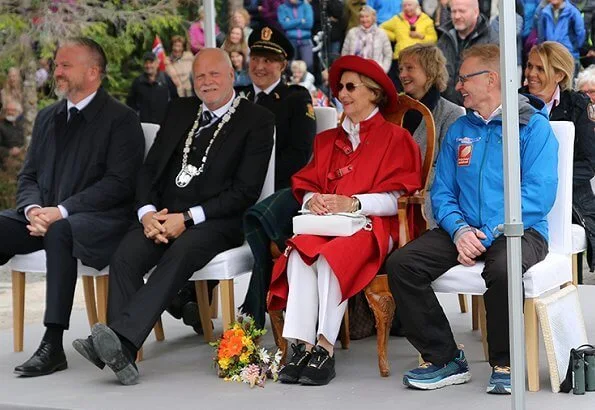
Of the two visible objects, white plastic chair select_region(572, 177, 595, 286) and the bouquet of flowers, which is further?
white plastic chair select_region(572, 177, 595, 286)

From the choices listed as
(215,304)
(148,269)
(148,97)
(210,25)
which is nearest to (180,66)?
(148,97)

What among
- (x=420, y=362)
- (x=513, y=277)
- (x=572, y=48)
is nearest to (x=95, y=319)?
(x=420, y=362)

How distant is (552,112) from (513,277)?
191 centimetres

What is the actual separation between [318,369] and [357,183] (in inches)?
35.7

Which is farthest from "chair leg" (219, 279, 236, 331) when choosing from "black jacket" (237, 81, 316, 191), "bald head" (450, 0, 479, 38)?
"bald head" (450, 0, 479, 38)

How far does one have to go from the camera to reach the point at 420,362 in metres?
5.91

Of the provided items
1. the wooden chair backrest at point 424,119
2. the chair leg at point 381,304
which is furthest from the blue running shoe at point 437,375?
the wooden chair backrest at point 424,119

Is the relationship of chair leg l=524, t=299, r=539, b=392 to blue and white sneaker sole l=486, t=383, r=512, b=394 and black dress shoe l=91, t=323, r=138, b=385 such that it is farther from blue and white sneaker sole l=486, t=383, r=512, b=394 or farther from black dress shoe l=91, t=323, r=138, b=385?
black dress shoe l=91, t=323, r=138, b=385

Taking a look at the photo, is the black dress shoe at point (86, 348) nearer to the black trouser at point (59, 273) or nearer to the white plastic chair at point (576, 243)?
the black trouser at point (59, 273)

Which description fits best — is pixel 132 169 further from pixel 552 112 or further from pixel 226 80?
pixel 552 112

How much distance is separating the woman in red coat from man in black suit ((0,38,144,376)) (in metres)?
0.93

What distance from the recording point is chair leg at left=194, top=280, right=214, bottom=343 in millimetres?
6863

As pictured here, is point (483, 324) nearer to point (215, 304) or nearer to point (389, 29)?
point (215, 304)

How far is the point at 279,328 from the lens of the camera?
6.30 metres
